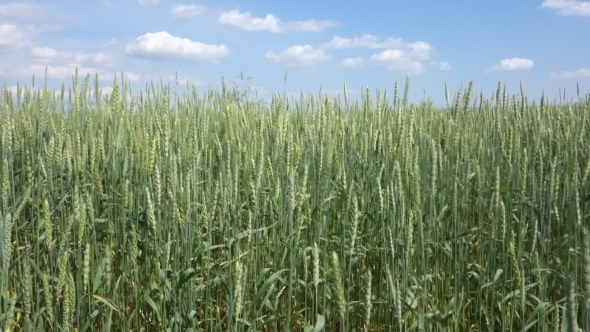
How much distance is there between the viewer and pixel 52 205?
1938mm

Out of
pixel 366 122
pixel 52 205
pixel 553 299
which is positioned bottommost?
pixel 553 299

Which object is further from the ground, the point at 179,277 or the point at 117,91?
the point at 117,91

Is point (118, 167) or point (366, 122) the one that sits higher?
point (366, 122)

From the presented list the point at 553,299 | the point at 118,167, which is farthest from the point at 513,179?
the point at 118,167

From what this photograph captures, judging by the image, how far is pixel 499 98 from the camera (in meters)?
2.16

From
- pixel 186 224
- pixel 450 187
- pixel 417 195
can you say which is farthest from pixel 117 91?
pixel 417 195

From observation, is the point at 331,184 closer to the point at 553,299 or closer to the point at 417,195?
the point at 553,299

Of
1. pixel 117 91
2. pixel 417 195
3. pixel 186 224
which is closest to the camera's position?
pixel 417 195

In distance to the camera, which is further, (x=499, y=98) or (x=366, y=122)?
(x=366, y=122)

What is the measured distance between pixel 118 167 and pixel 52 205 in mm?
391

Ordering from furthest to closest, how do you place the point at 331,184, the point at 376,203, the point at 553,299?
the point at 331,184, the point at 376,203, the point at 553,299

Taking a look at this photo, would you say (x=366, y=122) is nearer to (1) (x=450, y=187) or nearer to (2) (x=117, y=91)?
(1) (x=450, y=187)

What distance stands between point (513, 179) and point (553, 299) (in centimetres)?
54

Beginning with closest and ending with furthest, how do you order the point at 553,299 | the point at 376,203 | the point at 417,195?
1. the point at 417,195
2. the point at 553,299
3. the point at 376,203
